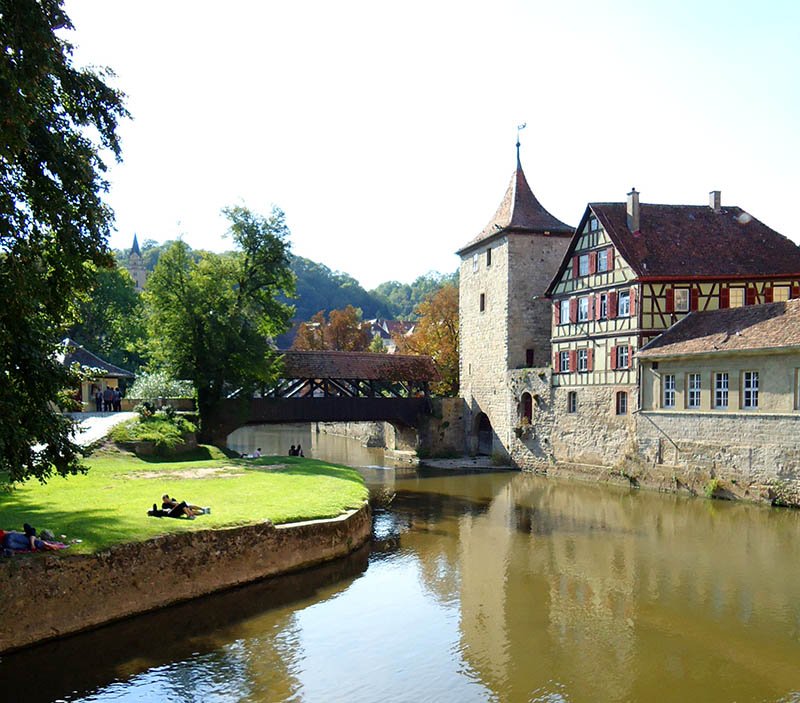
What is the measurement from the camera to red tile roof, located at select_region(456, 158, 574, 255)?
106 ft

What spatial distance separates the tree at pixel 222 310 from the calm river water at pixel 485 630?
36.8 ft

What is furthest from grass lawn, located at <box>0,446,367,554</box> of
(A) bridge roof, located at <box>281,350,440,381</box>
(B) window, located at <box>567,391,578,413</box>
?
(B) window, located at <box>567,391,578,413</box>

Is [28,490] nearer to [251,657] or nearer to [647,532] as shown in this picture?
[251,657]

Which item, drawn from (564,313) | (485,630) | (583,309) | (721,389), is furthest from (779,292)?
(485,630)

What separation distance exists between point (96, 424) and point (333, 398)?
33.3 ft

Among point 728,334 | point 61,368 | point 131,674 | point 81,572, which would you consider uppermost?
point 728,334

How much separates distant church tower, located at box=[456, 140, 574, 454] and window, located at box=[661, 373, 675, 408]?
8.41 metres

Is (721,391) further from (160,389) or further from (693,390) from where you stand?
(160,389)

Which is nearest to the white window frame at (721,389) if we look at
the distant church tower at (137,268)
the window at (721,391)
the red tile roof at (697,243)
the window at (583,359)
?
the window at (721,391)

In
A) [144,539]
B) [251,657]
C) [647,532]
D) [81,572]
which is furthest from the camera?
[647,532]

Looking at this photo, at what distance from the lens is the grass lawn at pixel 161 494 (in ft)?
39.3

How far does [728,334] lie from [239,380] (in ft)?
54.6

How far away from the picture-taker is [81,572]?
10414mm

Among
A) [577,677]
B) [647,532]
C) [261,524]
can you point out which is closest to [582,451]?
[647,532]
